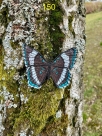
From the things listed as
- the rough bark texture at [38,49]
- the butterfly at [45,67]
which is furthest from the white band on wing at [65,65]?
the rough bark texture at [38,49]

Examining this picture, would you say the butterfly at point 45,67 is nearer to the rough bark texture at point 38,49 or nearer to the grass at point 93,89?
the rough bark texture at point 38,49

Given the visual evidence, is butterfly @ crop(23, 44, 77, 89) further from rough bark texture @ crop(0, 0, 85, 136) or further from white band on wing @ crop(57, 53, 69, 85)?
rough bark texture @ crop(0, 0, 85, 136)

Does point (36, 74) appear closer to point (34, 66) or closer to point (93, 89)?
point (34, 66)

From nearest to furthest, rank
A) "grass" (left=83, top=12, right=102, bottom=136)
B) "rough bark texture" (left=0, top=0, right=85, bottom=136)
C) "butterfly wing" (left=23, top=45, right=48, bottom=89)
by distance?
"butterfly wing" (left=23, top=45, right=48, bottom=89) < "rough bark texture" (left=0, top=0, right=85, bottom=136) < "grass" (left=83, top=12, right=102, bottom=136)

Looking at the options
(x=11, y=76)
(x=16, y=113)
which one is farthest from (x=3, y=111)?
(x=11, y=76)

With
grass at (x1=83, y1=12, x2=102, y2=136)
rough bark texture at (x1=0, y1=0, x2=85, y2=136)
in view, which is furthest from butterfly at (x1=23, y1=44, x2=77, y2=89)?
grass at (x1=83, y1=12, x2=102, y2=136)

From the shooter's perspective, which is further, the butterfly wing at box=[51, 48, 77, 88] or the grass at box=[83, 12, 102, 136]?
the grass at box=[83, 12, 102, 136]
